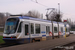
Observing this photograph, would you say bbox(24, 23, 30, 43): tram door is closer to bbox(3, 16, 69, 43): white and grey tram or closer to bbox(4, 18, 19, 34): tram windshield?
bbox(3, 16, 69, 43): white and grey tram

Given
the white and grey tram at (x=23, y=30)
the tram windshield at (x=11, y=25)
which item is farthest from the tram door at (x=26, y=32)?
the tram windshield at (x=11, y=25)

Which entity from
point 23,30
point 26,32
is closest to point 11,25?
point 23,30

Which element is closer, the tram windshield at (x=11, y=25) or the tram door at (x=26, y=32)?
the tram windshield at (x=11, y=25)

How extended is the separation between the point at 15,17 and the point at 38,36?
4.64 meters

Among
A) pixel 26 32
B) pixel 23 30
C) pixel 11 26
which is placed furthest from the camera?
pixel 26 32

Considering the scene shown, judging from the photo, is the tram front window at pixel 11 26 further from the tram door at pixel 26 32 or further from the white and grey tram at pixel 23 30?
the tram door at pixel 26 32

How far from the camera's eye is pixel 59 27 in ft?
90.5

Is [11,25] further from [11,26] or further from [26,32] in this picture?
[26,32]

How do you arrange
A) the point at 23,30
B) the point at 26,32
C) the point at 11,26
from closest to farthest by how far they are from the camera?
the point at 11,26 → the point at 23,30 → the point at 26,32

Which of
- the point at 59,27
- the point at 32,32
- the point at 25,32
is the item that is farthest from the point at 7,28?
the point at 59,27

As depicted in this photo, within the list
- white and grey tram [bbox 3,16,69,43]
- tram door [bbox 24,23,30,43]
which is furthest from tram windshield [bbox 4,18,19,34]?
tram door [bbox 24,23,30,43]

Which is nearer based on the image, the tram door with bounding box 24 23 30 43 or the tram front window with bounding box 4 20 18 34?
the tram front window with bounding box 4 20 18 34

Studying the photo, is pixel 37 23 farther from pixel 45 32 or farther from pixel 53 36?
pixel 53 36

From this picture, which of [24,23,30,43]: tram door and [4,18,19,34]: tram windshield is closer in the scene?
[4,18,19,34]: tram windshield
